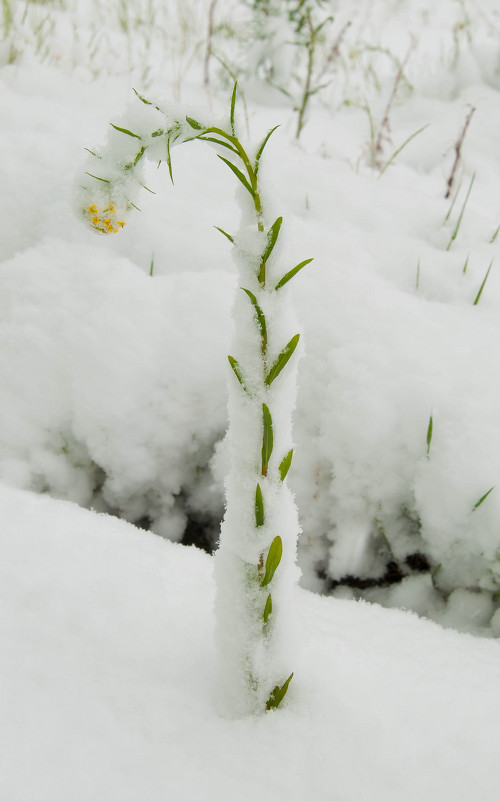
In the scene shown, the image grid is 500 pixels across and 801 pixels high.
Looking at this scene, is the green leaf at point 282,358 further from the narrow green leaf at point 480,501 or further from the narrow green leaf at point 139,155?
the narrow green leaf at point 480,501

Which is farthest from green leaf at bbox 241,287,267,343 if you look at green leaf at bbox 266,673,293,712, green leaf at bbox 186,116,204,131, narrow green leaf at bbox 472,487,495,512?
narrow green leaf at bbox 472,487,495,512

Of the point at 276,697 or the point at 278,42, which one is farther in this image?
the point at 278,42

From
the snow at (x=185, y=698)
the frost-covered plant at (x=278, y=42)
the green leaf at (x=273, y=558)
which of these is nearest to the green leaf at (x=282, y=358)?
the green leaf at (x=273, y=558)

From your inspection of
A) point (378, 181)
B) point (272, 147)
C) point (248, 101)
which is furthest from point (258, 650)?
point (248, 101)

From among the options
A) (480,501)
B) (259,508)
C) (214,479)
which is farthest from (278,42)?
(259,508)

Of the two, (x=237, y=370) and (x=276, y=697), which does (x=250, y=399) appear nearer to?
(x=237, y=370)

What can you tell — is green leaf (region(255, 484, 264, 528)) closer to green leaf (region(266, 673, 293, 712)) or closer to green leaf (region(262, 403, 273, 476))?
green leaf (region(262, 403, 273, 476))

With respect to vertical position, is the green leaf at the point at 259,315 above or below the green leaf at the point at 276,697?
above
